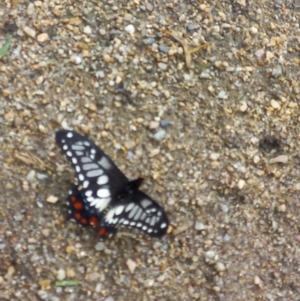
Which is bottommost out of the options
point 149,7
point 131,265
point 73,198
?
point 131,265

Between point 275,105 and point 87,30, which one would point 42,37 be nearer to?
point 87,30

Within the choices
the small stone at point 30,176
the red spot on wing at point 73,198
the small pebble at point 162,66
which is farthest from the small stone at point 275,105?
the small stone at point 30,176

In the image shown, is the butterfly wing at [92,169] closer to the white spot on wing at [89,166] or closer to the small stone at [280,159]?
the white spot on wing at [89,166]

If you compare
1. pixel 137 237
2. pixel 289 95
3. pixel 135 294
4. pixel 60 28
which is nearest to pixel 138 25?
pixel 60 28

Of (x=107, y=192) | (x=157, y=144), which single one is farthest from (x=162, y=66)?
(x=107, y=192)

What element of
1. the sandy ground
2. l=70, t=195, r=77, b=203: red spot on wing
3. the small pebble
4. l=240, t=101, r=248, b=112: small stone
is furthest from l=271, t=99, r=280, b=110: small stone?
l=70, t=195, r=77, b=203: red spot on wing

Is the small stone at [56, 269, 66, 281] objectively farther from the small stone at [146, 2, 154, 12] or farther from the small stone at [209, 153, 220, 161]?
the small stone at [146, 2, 154, 12]

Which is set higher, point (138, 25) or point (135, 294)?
point (138, 25)

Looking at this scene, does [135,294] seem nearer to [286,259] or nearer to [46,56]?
[286,259]
